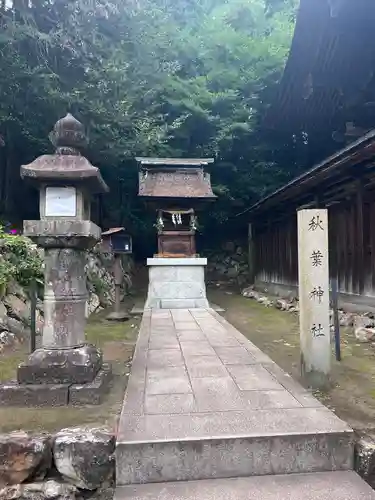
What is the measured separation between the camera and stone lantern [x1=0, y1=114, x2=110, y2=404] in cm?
355

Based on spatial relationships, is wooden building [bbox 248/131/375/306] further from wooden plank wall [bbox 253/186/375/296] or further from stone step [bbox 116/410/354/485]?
stone step [bbox 116/410/354/485]

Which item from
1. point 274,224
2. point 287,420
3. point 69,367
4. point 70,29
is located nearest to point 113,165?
point 70,29

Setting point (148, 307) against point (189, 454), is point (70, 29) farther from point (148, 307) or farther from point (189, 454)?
point (189, 454)

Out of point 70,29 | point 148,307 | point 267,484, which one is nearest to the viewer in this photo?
point 267,484

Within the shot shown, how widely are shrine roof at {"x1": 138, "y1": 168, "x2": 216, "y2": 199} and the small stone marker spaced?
781 centimetres

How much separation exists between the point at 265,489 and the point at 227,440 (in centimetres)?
34

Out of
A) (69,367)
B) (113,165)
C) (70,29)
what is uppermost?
(70,29)

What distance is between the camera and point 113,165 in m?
14.7

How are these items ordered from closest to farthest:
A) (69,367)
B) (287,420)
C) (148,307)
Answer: (287,420) → (69,367) → (148,307)

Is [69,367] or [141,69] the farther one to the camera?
[141,69]

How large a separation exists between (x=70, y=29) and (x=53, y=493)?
12.3 metres

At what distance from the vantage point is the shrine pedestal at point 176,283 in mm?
10859

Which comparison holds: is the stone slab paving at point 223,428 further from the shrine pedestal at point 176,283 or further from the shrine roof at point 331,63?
the shrine roof at point 331,63

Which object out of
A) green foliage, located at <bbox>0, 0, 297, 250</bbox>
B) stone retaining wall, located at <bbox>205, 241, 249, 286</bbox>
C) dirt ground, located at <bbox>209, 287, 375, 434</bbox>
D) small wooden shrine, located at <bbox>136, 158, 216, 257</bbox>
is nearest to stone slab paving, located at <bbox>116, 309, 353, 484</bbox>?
dirt ground, located at <bbox>209, 287, 375, 434</bbox>
